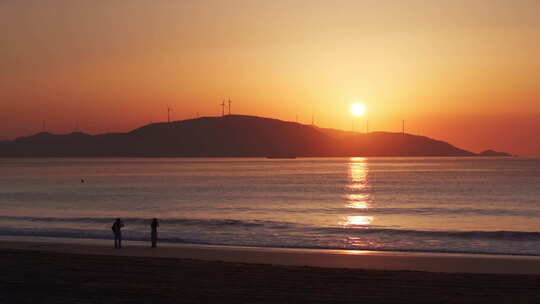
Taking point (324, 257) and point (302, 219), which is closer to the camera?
point (324, 257)

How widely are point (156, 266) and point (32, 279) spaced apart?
13.2 feet

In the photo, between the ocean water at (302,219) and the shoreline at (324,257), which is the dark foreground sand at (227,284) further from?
the ocean water at (302,219)

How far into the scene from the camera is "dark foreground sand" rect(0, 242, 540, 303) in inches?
576

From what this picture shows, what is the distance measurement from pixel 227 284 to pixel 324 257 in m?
11.3

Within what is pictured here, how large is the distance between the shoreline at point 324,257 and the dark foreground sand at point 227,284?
4.50 meters

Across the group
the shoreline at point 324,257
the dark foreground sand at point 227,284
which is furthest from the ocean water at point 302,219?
the dark foreground sand at point 227,284

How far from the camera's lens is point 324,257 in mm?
27297

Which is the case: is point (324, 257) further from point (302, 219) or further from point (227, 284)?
point (302, 219)

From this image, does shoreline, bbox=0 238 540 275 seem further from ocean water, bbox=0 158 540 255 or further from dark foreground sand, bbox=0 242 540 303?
dark foreground sand, bbox=0 242 540 303

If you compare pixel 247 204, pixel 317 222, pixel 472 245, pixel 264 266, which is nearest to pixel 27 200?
pixel 247 204

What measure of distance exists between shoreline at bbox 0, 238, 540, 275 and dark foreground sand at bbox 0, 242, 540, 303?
4.50 metres

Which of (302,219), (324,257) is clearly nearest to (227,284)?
(324,257)

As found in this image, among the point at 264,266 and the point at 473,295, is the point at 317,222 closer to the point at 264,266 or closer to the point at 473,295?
the point at 264,266

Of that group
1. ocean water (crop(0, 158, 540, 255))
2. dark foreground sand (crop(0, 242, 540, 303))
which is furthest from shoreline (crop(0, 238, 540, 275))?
dark foreground sand (crop(0, 242, 540, 303))
